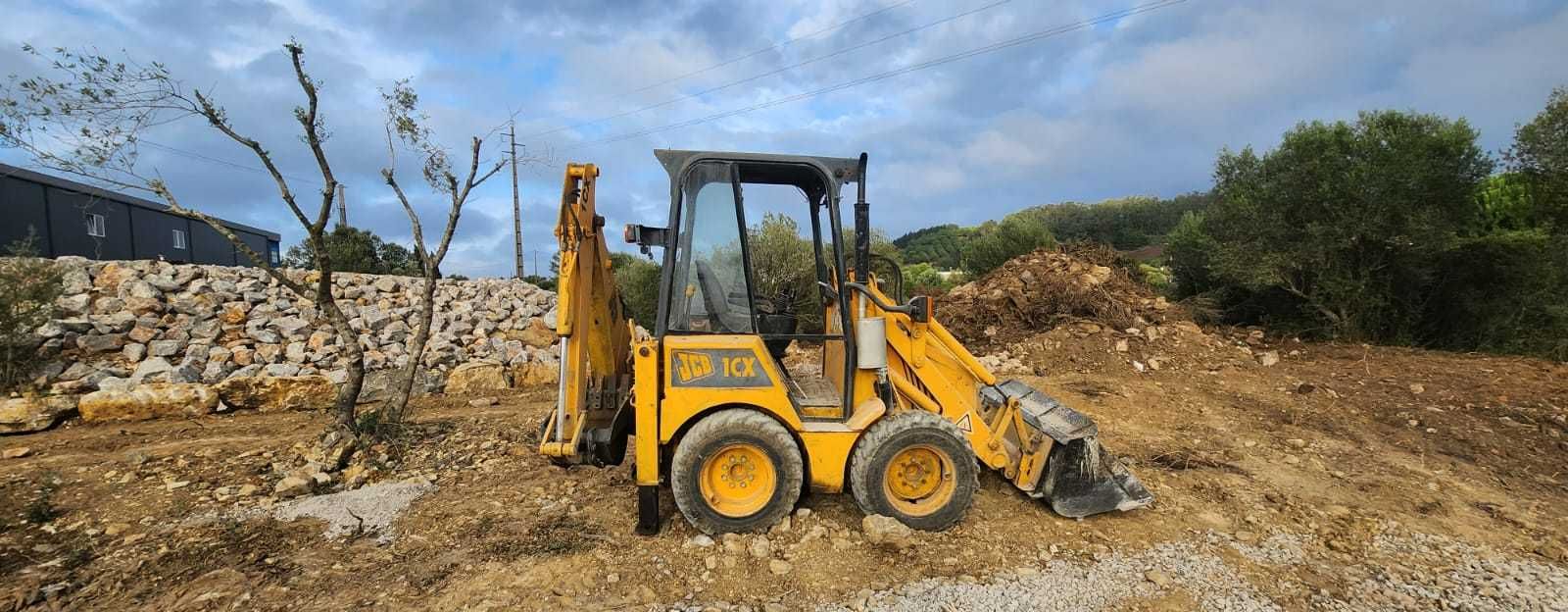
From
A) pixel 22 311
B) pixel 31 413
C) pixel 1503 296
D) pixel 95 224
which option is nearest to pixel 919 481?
pixel 31 413

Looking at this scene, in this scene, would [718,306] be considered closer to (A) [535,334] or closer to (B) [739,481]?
(B) [739,481]

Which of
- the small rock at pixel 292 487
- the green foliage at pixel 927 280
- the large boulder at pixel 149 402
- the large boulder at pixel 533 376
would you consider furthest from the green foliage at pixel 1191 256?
the large boulder at pixel 149 402

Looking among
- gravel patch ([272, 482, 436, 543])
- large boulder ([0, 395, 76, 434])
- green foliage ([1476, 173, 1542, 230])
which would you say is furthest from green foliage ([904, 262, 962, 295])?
large boulder ([0, 395, 76, 434])

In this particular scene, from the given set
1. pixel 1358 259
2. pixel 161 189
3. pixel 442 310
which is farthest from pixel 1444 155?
pixel 442 310

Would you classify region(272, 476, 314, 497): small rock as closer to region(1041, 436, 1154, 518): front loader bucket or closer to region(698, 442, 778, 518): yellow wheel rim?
region(698, 442, 778, 518): yellow wheel rim

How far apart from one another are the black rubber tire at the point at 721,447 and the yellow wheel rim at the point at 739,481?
30 mm

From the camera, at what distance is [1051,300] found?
11.3m

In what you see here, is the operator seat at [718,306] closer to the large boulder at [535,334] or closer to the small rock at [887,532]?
the small rock at [887,532]

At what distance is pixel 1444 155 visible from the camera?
32.3 feet

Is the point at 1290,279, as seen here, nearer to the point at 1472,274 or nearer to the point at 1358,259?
the point at 1358,259

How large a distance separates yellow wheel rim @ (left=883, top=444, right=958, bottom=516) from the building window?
23.9 m

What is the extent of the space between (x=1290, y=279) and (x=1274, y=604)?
393 inches

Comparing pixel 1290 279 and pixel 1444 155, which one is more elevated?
pixel 1444 155

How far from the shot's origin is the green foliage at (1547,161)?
9164 mm
